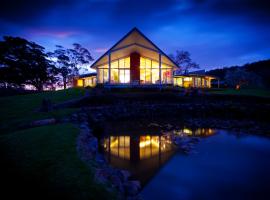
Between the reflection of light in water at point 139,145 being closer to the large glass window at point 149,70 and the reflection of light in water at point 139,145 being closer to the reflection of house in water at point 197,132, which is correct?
the reflection of house in water at point 197,132

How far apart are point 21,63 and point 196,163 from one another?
32.2 metres

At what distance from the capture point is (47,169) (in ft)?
13.7

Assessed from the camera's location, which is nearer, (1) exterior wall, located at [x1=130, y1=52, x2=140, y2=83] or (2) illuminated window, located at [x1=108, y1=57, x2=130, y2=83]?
(1) exterior wall, located at [x1=130, y1=52, x2=140, y2=83]

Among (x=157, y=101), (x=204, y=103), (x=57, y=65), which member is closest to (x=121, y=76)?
(x=157, y=101)

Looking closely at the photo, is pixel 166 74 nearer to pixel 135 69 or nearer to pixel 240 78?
pixel 135 69

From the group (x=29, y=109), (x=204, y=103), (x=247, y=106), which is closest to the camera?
(x=29, y=109)

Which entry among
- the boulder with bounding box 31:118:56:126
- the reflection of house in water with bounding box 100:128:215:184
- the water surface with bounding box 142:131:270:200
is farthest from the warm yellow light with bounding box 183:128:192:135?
the boulder with bounding box 31:118:56:126

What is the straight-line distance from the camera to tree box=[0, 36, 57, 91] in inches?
1125

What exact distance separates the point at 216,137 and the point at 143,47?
12947 millimetres

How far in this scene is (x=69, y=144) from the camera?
5.82 metres

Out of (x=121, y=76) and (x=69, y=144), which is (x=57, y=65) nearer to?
(x=121, y=76)

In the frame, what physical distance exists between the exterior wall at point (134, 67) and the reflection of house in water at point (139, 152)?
47.7 ft

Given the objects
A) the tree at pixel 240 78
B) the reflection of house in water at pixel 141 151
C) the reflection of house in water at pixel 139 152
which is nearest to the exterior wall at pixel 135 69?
the reflection of house in water at pixel 141 151

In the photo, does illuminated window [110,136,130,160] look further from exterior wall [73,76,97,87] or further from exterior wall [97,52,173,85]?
exterior wall [73,76,97,87]
